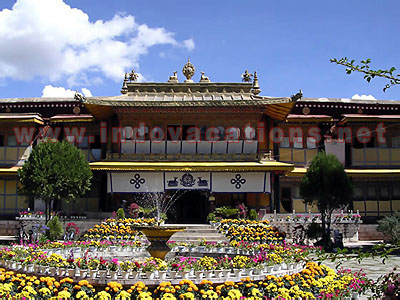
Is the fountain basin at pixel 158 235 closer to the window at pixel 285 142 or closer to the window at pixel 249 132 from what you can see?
the window at pixel 249 132

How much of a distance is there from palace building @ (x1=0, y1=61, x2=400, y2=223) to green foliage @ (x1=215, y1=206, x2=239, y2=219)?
1191 millimetres

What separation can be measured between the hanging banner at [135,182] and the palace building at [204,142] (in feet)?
0.18

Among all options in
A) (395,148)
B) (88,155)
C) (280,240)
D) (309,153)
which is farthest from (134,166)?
(395,148)

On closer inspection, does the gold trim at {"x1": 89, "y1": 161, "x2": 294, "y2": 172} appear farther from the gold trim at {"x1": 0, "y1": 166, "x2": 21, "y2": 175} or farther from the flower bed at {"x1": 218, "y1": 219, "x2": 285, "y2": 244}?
the gold trim at {"x1": 0, "y1": 166, "x2": 21, "y2": 175}

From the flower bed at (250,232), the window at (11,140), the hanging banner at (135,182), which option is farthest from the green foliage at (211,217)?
the window at (11,140)

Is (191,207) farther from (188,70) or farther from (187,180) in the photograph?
(188,70)

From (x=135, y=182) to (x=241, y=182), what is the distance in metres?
5.89

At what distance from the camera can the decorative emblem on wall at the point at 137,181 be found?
23.9 meters

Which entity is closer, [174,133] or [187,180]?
[187,180]

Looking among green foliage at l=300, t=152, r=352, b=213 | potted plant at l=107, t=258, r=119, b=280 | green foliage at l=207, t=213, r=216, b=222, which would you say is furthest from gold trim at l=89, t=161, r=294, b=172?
potted plant at l=107, t=258, r=119, b=280

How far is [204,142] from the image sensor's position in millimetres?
24812

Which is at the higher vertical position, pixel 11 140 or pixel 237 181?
pixel 11 140

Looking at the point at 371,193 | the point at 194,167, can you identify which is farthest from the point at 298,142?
the point at 194,167

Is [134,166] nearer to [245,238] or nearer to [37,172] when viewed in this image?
[37,172]
